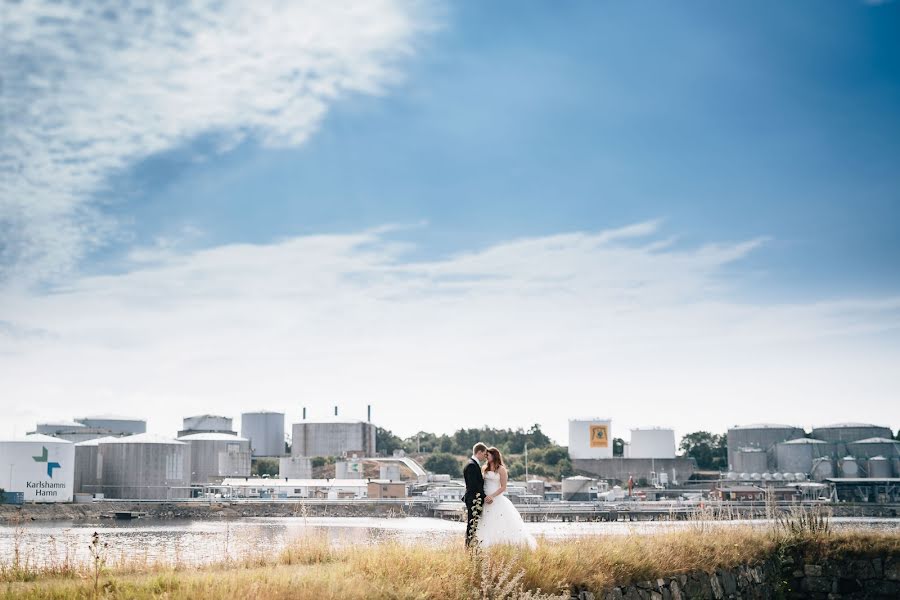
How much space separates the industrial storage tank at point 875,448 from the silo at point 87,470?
8210 cm

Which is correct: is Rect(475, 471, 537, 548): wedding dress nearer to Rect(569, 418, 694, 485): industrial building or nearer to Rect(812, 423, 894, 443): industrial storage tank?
Rect(569, 418, 694, 485): industrial building

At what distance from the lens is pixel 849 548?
56.9 feet

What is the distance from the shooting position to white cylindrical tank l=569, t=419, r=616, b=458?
4464 inches

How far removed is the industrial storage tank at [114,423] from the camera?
12108 centimetres

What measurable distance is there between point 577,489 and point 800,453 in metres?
29.7

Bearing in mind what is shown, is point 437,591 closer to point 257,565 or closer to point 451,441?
point 257,565

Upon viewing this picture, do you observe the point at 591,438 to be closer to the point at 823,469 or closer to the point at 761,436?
the point at 761,436

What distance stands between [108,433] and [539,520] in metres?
63.7

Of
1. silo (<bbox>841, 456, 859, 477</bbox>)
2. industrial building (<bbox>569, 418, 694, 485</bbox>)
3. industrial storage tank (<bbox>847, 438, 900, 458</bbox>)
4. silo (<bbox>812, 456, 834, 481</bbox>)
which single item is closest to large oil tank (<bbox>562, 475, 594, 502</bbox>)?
industrial building (<bbox>569, 418, 694, 485</bbox>)

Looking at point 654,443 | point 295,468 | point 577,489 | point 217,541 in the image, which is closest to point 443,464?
point 295,468

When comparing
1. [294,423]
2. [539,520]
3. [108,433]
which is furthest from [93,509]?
[294,423]

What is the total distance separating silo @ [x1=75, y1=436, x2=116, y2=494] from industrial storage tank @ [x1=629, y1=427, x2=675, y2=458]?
63.2m

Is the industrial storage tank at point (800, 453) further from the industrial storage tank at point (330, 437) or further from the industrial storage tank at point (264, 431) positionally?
the industrial storage tank at point (264, 431)

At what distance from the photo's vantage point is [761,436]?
106562 mm
